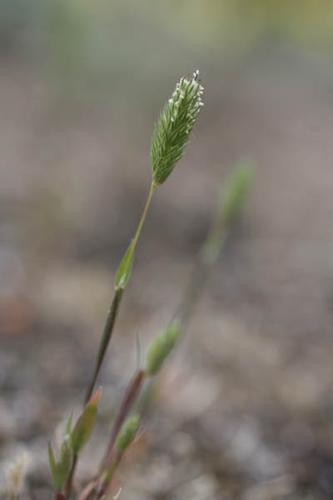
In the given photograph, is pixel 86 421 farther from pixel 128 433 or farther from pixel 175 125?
pixel 175 125

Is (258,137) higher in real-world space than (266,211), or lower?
higher

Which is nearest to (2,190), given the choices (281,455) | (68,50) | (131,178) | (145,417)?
(131,178)

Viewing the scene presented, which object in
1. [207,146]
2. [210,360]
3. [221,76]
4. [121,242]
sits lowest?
[210,360]

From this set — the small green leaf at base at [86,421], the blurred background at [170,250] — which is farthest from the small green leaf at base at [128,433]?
the blurred background at [170,250]

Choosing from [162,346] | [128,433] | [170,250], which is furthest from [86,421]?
[170,250]

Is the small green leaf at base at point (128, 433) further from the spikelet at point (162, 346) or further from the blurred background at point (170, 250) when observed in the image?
the blurred background at point (170, 250)

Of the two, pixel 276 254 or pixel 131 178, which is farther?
pixel 131 178

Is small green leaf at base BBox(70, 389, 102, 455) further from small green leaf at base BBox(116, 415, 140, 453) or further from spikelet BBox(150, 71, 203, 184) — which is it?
spikelet BBox(150, 71, 203, 184)

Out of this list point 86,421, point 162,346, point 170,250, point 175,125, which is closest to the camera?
point 175,125

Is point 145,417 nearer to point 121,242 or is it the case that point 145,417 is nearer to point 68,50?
point 121,242
